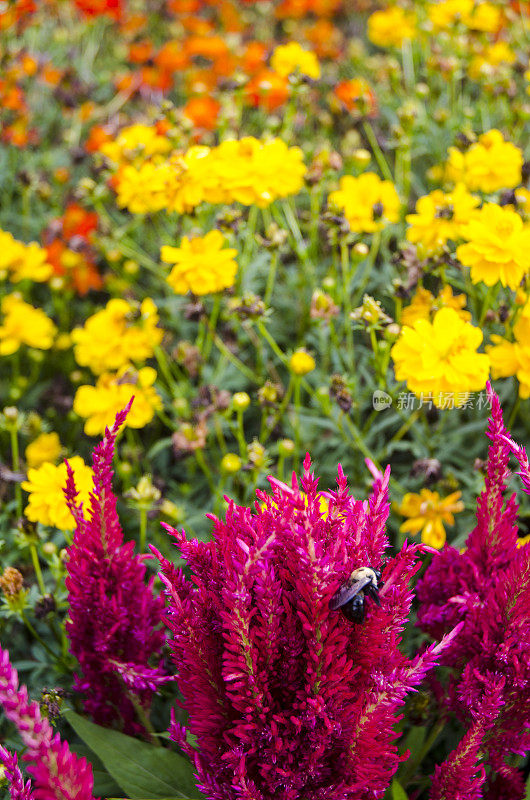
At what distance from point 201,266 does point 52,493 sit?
1.75 feet

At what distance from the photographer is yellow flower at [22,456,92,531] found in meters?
1.31

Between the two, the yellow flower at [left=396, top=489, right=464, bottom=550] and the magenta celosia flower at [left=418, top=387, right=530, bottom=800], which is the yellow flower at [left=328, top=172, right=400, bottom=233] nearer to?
the yellow flower at [left=396, top=489, right=464, bottom=550]

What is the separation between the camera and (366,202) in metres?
1.71

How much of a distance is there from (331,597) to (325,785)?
252mm

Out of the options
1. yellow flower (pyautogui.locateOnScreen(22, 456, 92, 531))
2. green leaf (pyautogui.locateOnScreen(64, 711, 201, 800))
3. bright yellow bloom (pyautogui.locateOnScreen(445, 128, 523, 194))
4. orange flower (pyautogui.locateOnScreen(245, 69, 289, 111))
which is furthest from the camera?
orange flower (pyautogui.locateOnScreen(245, 69, 289, 111))

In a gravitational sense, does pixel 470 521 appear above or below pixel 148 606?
below

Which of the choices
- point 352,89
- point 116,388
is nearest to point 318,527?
point 116,388

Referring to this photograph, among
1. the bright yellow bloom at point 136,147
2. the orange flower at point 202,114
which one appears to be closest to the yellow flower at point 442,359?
the bright yellow bloom at point 136,147

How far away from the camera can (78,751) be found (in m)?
1.20

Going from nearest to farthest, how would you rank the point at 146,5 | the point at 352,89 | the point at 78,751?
the point at 78,751
the point at 352,89
the point at 146,5

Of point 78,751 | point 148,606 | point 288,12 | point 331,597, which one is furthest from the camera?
point 288,12

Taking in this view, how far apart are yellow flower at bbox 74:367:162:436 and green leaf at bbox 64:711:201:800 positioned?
59cm

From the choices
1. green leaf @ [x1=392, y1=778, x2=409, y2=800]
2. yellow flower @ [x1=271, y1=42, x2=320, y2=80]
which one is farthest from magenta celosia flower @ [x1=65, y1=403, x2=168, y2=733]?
yellow flower @ [x1=271, y1=42, x2=320, y2=80]

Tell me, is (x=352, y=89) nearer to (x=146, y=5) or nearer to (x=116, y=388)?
(x=116, y=388)
